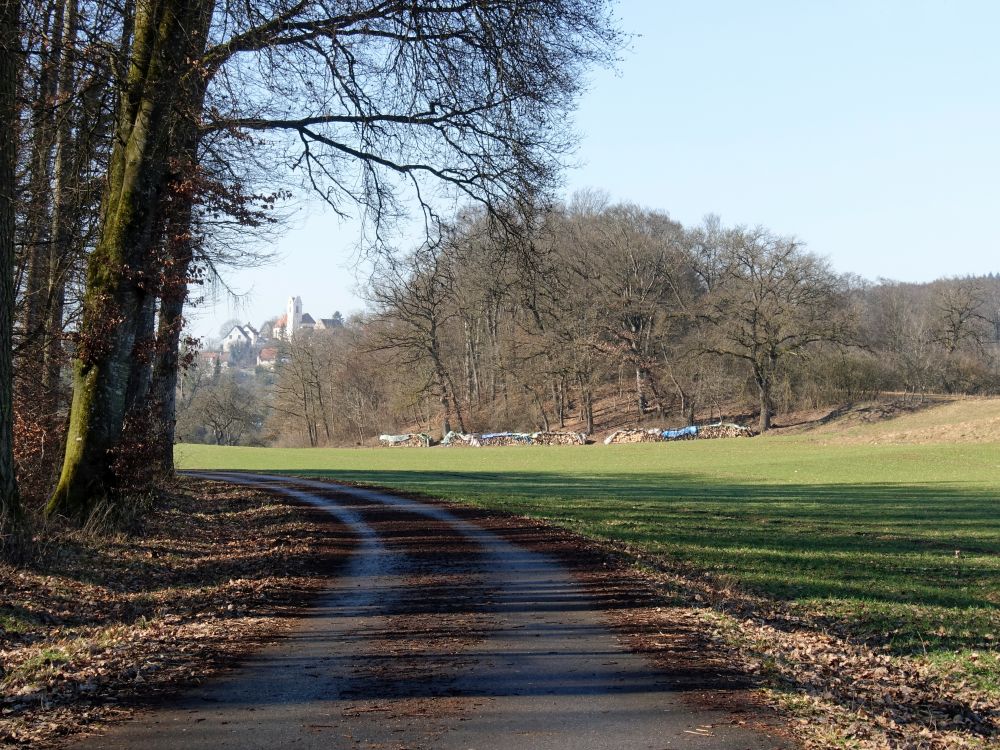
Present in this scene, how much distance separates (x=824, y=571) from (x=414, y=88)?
29.4 feet

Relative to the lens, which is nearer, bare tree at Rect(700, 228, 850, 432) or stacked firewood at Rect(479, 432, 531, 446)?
bare tree at Rect(700, 228, 850, 432)

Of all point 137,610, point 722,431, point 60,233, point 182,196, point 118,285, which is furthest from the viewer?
point 722,431

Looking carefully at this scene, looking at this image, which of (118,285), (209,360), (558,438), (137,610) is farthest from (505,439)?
(137,610)

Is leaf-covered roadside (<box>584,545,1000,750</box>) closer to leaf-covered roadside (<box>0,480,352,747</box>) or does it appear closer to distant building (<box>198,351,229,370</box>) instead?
leaf-covered roadside (<box>0,480,352,747</box>)

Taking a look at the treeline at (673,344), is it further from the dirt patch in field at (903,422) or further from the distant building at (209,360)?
the distant building at (209,360)

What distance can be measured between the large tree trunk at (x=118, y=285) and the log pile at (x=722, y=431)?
52498 millimetres

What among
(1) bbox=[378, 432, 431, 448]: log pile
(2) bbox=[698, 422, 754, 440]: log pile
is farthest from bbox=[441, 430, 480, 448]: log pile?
(2) bbox=[698, 422, 754, 440]: log pile

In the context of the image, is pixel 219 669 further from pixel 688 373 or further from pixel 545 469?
pixel 688 373

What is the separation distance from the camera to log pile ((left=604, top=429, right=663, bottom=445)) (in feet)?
208

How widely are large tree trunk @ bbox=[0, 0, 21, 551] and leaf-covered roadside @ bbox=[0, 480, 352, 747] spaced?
2.27 feet

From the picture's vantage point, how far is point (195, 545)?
13.8 m

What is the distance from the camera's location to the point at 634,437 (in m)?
64.3

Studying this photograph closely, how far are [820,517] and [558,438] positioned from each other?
47571mm

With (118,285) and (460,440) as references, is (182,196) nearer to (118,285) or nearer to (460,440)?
(118,285)
